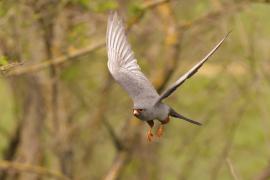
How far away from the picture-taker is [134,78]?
5145mm

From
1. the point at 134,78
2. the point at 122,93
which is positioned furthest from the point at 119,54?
the point at 122,93

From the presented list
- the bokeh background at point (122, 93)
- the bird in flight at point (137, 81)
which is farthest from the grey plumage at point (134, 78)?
the bokeh background at point (122, 93)

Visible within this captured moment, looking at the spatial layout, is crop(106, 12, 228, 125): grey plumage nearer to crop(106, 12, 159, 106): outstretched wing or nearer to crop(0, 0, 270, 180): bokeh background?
crop(106, 12, 159, 106): outstretched wing

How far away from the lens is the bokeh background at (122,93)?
8.06m

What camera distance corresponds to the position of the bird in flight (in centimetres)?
452

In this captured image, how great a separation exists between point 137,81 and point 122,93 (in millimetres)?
5855

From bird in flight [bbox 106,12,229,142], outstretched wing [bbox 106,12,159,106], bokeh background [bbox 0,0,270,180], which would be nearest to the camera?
bird in flight [bbox 106,12,229,142]

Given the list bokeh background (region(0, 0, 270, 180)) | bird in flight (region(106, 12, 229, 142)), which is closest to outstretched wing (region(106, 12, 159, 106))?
bird in flight (region(106, 12, 229, 142))

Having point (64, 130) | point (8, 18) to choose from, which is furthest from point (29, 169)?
point (8, 18)

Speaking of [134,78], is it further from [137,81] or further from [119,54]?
[119,54]

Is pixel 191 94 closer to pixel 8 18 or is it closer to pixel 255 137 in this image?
pixel 255 137

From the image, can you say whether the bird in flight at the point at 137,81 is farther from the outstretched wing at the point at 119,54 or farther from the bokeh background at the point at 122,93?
the bokeh background at the point at 122,93

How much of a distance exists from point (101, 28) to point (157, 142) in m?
2.21

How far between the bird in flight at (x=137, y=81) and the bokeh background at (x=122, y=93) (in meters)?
1.43
